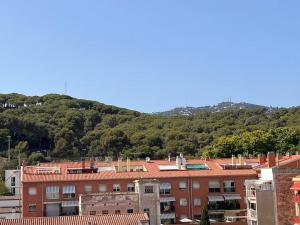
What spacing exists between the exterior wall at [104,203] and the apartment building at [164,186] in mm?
6009

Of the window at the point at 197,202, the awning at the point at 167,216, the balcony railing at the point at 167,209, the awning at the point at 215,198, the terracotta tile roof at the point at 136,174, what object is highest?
the terracotta tile roof at the point at 136,174

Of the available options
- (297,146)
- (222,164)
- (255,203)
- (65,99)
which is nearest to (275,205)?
(255,203)

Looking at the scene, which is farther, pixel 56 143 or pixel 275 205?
pixel 56 143

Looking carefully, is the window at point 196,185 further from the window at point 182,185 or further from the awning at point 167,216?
the awning at point 167,216

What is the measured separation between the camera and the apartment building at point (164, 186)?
60.2 meters

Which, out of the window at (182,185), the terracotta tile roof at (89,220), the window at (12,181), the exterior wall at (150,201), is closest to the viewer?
the terracotta tile roof at (89,220)

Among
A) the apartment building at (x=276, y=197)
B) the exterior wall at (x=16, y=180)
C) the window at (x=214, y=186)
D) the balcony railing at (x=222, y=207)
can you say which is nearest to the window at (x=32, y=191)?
the balcony railing at (x=222, y=207)

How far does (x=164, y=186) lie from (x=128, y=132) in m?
80.6

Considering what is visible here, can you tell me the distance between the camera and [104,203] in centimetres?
5400

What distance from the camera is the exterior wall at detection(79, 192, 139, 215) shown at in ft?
177

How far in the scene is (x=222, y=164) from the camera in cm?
6881

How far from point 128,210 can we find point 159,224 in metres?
3.72

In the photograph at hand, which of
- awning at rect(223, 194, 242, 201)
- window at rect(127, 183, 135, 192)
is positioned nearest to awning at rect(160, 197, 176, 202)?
window at rect(127, 183, 135, 192)

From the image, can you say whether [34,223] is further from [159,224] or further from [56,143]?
[56,143]
